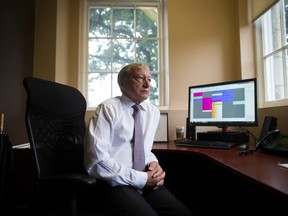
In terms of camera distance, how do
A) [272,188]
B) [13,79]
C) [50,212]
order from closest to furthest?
1. [272,188]
2. [50,212]
3. [13,79]

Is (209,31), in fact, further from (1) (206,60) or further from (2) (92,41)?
(2) (92,41)

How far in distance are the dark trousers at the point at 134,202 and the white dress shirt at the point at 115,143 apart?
5 centimetres

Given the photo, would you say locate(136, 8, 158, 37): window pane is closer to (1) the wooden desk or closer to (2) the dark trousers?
(1) the wooden desk

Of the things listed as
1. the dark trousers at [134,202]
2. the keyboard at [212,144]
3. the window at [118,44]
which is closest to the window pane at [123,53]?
the window at [118,44]

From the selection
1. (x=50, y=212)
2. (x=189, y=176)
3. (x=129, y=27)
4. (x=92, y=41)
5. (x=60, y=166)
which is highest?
(x=129, y=27)

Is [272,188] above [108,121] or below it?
below

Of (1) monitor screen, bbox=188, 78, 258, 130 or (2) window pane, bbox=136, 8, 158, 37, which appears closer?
(1) monitor screen, bbox=188, 78, 258, 130

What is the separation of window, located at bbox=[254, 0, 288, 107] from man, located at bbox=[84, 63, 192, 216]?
1.24 meters

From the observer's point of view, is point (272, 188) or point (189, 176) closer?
point (272, 188)

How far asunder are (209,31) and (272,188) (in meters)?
2.00

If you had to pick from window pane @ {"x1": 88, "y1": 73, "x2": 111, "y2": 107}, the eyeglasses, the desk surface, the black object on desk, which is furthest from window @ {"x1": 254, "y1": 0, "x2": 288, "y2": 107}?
the black object on desk

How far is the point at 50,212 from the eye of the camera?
1.08 metres

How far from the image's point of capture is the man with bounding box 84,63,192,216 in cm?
111

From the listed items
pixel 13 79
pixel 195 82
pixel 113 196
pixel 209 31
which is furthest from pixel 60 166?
pixel 209 31
